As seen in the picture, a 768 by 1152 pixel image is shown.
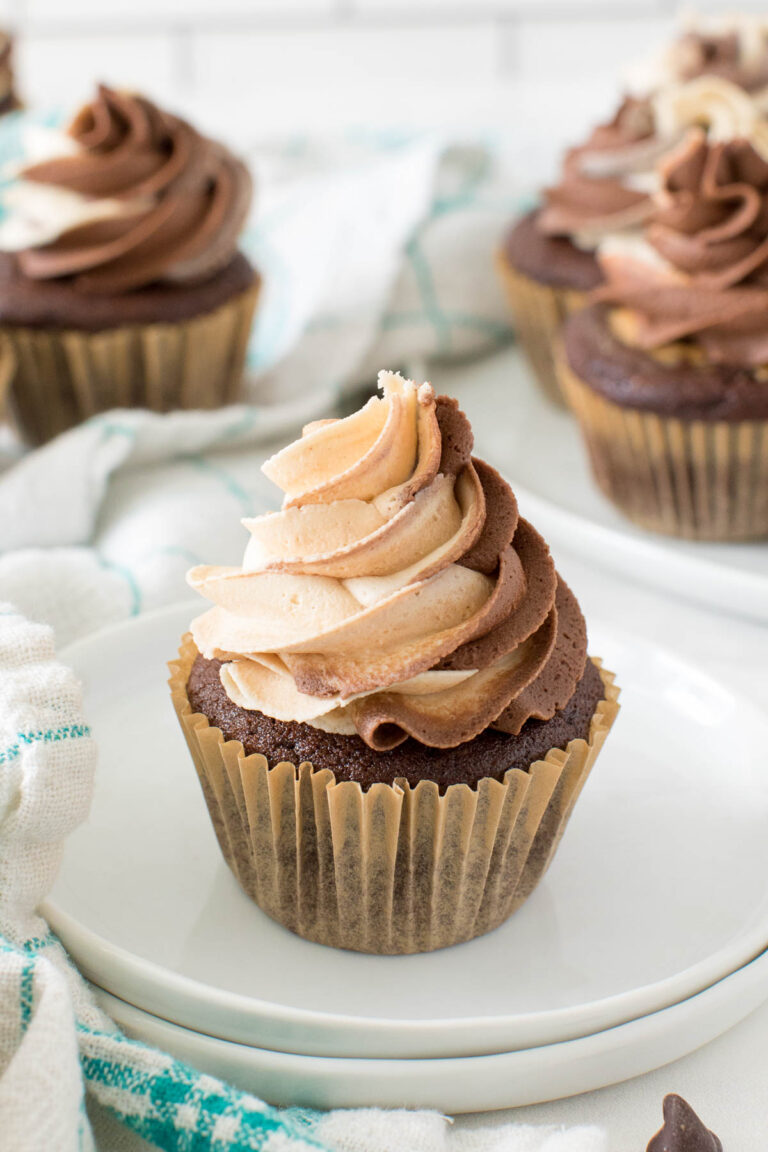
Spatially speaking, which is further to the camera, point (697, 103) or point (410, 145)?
point (410, 145)

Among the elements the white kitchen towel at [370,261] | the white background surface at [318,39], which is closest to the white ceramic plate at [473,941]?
the white kitchen towel at [370,261]

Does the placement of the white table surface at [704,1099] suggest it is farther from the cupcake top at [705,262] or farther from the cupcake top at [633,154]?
the cupcake top at [633,154]

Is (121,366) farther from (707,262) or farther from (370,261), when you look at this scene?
(707,262)

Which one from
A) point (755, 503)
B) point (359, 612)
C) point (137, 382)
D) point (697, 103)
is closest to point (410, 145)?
point (697, 103)

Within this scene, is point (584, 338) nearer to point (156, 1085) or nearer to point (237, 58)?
point (156, 1085)

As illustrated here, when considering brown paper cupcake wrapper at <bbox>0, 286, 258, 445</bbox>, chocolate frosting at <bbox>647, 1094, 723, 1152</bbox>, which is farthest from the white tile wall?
chocolate frosting at <bbox>647, 1094, 723, 1152</bbox>
